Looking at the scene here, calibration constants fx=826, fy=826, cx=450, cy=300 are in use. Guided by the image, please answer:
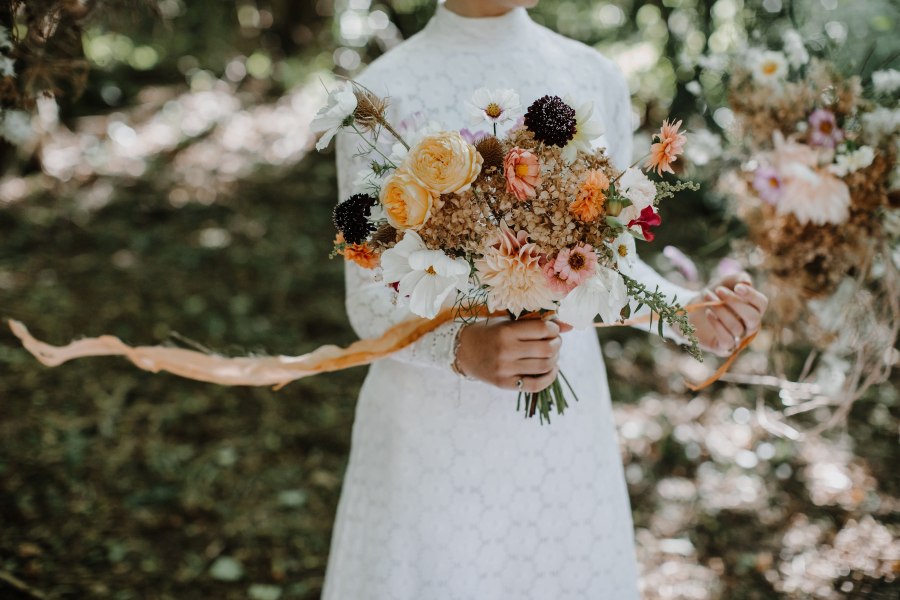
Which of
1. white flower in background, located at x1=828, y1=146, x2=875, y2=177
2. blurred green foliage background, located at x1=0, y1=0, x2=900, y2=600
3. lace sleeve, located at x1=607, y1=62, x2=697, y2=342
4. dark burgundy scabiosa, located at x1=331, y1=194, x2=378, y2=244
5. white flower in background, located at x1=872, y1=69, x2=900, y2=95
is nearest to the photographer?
dark burgundy scabiosa, located at x1=331, y1=194, x2=378, y2=244

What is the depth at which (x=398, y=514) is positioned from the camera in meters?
1.83

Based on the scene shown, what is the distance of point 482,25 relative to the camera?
1.77m

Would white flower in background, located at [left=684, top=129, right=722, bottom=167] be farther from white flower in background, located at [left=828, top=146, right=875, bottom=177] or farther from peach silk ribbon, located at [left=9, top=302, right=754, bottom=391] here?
peach silk ribbon, located at [left=9, top=302, right=754, bottom=391]

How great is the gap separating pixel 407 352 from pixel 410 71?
589 millimetres

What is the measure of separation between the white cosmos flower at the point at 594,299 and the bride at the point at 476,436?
38 centimetres

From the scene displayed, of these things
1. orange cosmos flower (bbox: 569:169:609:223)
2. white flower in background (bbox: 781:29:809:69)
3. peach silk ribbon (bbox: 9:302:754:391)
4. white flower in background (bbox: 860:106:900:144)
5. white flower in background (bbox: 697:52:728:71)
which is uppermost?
white flower in background (bbox: 697:52:728:71)

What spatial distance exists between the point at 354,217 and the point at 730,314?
874mm

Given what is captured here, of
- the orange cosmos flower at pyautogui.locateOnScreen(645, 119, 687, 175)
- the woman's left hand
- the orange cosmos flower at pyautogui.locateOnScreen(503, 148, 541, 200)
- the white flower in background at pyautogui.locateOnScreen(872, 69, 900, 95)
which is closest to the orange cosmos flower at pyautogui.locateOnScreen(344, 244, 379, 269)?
the orange cosmos flower at pyautogui.locateOnScreen(503, 148, 541, 200)

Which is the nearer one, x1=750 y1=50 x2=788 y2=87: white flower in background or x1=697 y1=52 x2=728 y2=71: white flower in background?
x1=750 y1=50 x2=788 y2=87: white flower in background

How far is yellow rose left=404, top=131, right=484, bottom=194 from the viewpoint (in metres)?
1.25

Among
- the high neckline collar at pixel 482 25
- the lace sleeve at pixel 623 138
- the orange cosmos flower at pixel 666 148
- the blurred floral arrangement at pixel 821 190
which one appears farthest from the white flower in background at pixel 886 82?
the orange cosmos flower at pixel 666 148

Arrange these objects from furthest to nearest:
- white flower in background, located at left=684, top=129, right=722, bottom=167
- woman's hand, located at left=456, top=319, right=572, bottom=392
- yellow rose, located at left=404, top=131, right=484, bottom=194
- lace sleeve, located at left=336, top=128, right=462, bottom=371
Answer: white flower in background, located at left=684, top=129, right=722, bottom=167 → lace sleeve, located at left=336, top=128, right=462, bottom=371 → woman's hand, located at left=456, top=319, right=572, bottom=392 → yellow rose, located at left=404, top=131, right=484, bottom=194

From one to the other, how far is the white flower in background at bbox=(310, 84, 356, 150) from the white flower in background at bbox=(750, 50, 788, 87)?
1.46 metres

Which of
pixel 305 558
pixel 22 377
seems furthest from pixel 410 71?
pixel 22 377
